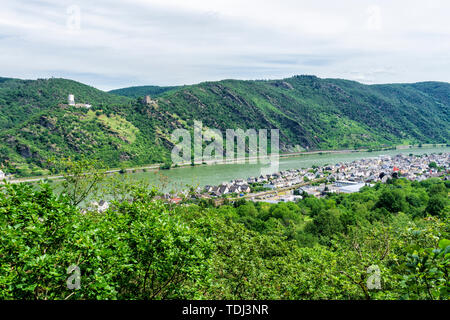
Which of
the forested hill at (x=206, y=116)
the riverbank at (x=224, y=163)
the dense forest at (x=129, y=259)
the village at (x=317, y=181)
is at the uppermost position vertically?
the forested hill at (x=206, y=116)

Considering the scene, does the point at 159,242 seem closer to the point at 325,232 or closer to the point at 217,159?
the point at 325,232

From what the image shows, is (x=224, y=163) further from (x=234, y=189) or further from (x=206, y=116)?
(x=206, y=116)

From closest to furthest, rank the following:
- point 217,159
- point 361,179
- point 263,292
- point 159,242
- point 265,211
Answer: point 159,242 < point 263,292 < point 265,211 < point 361,179 < point 217,159

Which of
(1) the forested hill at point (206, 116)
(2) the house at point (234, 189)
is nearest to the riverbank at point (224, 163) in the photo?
(1) the forested hill at point (206, 116)

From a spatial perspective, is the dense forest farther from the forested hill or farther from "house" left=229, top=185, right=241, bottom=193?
the forested hill

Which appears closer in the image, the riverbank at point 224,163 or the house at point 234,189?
the house at point 234,189

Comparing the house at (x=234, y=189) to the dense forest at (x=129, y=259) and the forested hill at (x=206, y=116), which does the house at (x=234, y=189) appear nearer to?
the forested hill at (x=206, y=116)

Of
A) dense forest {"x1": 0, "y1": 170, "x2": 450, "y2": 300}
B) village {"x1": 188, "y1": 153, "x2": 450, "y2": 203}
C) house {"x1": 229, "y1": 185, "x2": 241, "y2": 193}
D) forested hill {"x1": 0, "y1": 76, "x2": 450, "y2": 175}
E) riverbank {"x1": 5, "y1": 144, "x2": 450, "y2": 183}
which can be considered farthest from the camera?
forested hill {"x1": 0, "y1": 76, "x2": 450, "y2": 175}

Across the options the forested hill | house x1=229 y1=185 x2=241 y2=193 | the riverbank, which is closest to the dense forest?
the riverbank

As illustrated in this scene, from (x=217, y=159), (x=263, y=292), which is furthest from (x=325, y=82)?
(x=263, y=292)
